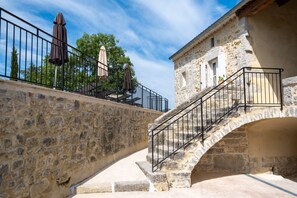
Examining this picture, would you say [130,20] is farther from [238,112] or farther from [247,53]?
[238,112]

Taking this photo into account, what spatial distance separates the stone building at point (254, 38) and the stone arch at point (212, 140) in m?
2.15

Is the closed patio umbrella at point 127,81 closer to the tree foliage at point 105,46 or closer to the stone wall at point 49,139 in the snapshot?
the stone wall at point 49,139

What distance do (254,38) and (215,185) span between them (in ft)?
16.3

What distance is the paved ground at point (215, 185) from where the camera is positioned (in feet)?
17.2

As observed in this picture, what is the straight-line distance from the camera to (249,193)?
554cm

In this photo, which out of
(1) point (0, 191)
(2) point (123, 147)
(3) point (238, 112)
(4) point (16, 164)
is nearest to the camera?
(1) point (0, 191)

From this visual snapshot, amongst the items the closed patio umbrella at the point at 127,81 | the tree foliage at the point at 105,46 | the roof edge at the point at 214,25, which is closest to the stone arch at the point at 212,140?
the roof edge at the point at 214,25

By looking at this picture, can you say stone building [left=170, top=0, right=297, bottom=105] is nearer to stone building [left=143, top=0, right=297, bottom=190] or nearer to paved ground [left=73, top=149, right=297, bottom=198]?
stone building [left=143, top=0, right=297, bottom=190]

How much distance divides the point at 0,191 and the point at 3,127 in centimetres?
80

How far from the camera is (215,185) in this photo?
619 centimetres

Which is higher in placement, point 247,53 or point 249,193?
point 247,53

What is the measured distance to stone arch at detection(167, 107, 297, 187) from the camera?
5.77 m

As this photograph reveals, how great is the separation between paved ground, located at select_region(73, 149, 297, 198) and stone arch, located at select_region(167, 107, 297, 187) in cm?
28

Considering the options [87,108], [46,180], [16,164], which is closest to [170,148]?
[87,108]
